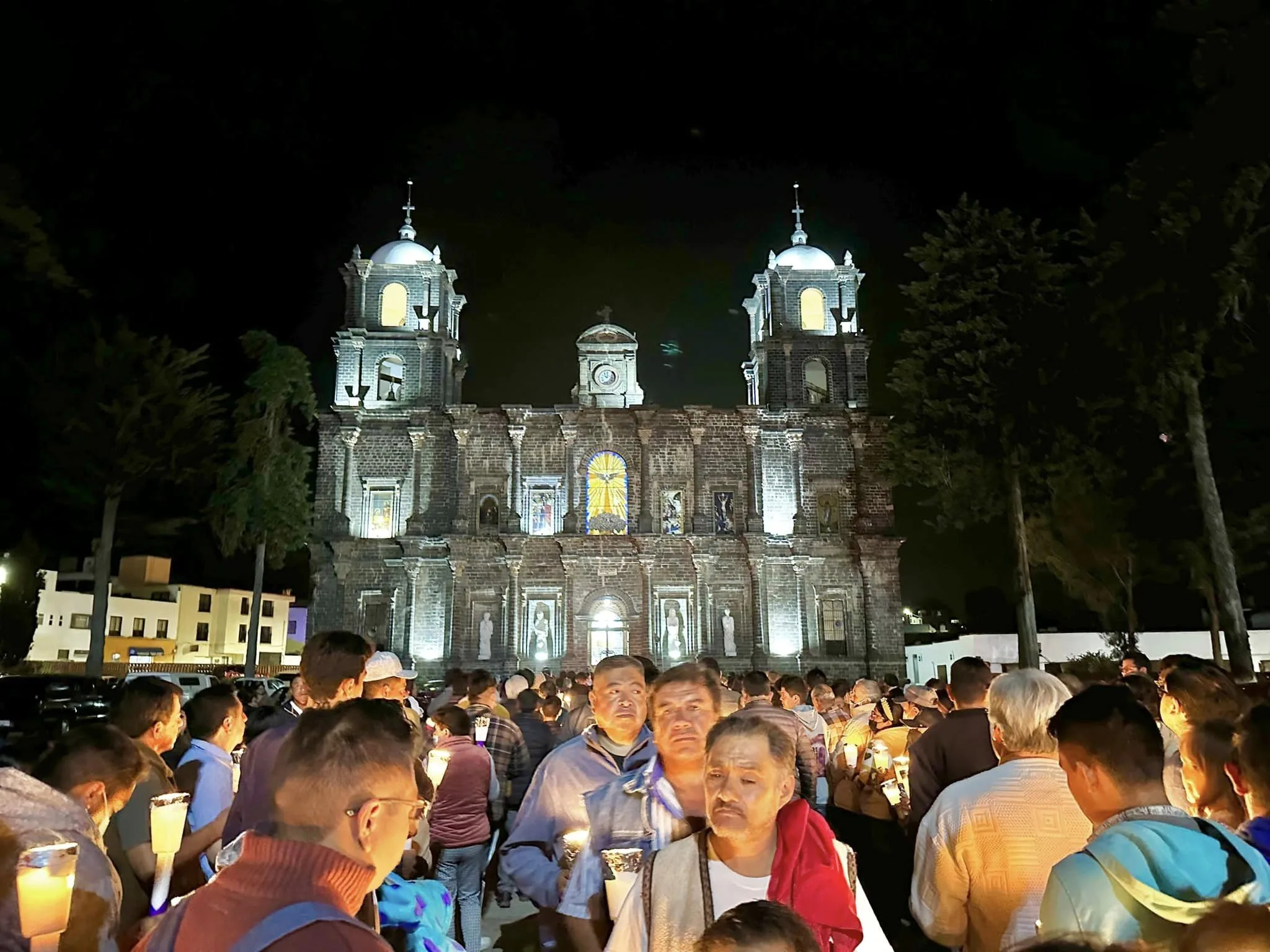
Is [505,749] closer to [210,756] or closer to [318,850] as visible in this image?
[210,756]

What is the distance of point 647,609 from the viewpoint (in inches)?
1282

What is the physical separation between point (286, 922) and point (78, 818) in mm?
1717

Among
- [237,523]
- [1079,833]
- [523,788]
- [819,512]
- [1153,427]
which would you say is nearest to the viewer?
[1079,833]

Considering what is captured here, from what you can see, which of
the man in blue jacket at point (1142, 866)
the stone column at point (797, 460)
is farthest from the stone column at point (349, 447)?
the man in blue jacket at point (1142, 866)

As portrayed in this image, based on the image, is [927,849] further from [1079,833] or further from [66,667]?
[66,667]

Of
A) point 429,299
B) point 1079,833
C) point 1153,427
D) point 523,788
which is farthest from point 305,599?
point 1079,833

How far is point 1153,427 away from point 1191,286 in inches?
196

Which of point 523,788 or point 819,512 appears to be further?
point 819,512

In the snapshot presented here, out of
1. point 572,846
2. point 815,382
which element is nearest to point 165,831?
point 572,846

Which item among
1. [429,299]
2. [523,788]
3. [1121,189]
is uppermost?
[429,299]

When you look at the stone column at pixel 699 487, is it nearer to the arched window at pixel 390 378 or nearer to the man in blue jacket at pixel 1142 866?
the arched window at pixel 390 378

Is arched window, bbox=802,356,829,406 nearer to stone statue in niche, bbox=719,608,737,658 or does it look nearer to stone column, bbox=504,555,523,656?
stone statue in niche, bbox=719,608,737,658

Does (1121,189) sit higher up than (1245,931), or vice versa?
(1121,189)

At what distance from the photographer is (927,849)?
10.7 ft
